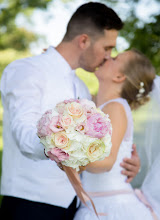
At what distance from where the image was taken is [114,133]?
8.71 ft

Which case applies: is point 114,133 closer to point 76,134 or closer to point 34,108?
point 34,108

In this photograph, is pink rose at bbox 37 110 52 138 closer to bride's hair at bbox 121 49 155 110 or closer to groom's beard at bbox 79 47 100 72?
bride's hair at bbox 121 49 155 110

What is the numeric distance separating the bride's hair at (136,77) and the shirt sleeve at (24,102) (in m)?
0.79

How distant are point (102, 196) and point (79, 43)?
140 cm

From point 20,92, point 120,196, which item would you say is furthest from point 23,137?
point 120,196

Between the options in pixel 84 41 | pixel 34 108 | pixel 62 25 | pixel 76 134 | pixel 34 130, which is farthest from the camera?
pixel 62 25

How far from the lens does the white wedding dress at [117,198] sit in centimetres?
275

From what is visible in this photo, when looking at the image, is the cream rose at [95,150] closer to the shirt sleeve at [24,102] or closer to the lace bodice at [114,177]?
the shirt sleeve at [24,102]

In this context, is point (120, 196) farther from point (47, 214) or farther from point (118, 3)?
point (118, 3)

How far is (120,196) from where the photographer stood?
2.89 metres

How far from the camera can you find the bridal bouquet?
1750 mm

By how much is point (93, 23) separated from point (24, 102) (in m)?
1.32

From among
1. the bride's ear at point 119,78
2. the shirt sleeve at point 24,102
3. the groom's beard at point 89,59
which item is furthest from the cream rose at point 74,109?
the groom's beard at point 89,59

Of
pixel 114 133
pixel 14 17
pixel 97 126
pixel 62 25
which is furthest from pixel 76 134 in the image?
pixel 14 17
